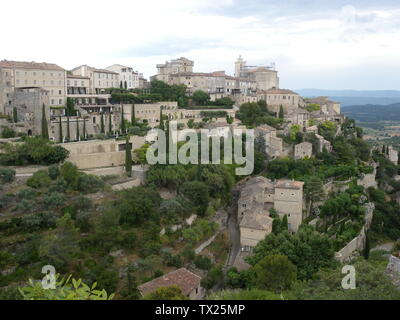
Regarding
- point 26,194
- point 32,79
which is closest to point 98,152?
point 26,194

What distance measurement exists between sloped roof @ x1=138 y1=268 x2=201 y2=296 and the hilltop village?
0.08 meters

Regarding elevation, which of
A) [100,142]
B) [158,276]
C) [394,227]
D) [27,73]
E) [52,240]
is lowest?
[394,227]

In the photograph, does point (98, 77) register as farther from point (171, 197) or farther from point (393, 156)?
point (393, 156)

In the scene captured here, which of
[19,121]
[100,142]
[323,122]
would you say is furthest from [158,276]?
[323,122]

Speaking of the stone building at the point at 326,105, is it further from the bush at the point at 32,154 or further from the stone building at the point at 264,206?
the bush at the point at 32,154

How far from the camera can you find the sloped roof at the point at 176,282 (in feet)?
66.3

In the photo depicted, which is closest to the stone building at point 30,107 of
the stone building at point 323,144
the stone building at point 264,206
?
the stone building at point 264,206

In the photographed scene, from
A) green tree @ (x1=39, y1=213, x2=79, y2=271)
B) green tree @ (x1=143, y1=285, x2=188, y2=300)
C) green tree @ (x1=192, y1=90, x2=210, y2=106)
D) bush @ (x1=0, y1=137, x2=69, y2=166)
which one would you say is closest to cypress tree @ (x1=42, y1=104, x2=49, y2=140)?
bush @ (x1=0, y1=137, x2=69, y2=166)

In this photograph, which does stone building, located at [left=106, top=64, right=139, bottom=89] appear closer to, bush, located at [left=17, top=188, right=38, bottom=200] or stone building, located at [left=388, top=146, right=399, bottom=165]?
bush, located at [left=17, top=188, right=38, bottom=200]

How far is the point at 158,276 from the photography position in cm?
2286
